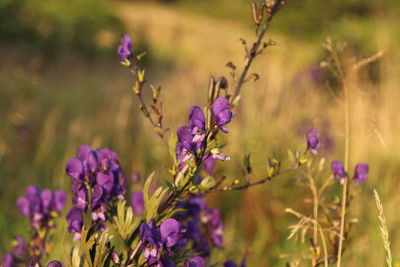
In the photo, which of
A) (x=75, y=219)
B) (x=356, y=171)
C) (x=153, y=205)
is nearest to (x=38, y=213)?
(x=75, y=219)

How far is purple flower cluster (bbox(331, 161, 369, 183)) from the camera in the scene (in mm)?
1653

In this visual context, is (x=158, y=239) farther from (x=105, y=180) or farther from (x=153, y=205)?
(x=105, y=180)

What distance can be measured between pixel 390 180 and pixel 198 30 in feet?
51.6

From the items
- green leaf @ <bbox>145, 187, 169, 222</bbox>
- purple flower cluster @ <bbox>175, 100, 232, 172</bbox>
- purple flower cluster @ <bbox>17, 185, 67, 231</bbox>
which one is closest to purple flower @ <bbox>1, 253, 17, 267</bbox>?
purple flower cluster @ <bbox>17, 185, 67, 231</bbox>

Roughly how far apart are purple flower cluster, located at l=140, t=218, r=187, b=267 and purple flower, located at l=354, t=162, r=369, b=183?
780mm

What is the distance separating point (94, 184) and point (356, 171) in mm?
883

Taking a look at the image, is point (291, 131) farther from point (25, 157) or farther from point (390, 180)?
point (25, 157)

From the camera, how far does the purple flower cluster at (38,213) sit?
1670 millimetres

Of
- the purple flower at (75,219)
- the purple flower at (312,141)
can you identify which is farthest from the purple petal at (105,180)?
the purple flower at (312,141)

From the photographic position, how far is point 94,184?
1.39 meters

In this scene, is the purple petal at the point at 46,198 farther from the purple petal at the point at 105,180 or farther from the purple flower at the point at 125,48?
the purple flower at the point at 125,48

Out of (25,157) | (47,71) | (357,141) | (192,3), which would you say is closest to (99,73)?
(47,71)

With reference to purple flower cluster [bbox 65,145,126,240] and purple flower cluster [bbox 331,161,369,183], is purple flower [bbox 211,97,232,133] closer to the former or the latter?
purple flower cluster [bbox 65,145,126,240]

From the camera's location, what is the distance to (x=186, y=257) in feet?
4.66
